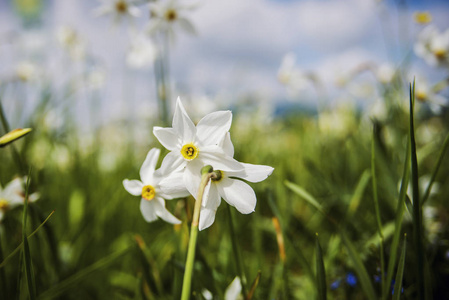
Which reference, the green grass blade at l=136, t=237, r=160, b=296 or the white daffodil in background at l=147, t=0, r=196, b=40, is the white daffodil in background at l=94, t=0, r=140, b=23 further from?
the green grass blade at l=136, t=237, r=160, b=296

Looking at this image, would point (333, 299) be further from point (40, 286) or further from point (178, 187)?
point (40, 286)

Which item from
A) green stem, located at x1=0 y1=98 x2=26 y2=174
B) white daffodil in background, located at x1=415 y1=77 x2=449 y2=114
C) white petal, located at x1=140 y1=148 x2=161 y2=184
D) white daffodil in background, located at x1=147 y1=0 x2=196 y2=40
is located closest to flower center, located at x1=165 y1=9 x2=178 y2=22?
white daffodil in background, located at x1=147 y1=0 x2=196 y2=40

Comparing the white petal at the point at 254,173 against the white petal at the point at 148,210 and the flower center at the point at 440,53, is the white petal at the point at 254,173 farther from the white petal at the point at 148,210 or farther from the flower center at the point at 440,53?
the flower center at the point at 440,53

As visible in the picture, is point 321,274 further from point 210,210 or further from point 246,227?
point 246,227

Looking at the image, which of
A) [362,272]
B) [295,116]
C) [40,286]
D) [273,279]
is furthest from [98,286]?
[295,116]

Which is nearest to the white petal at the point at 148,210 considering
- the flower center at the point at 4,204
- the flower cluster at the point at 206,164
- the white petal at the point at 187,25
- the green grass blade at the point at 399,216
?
the flower cluster at the point at 206,164

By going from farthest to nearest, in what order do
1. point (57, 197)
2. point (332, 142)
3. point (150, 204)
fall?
1. point (332, 142)
2. point (57, 197)
3. point (150, 204)
